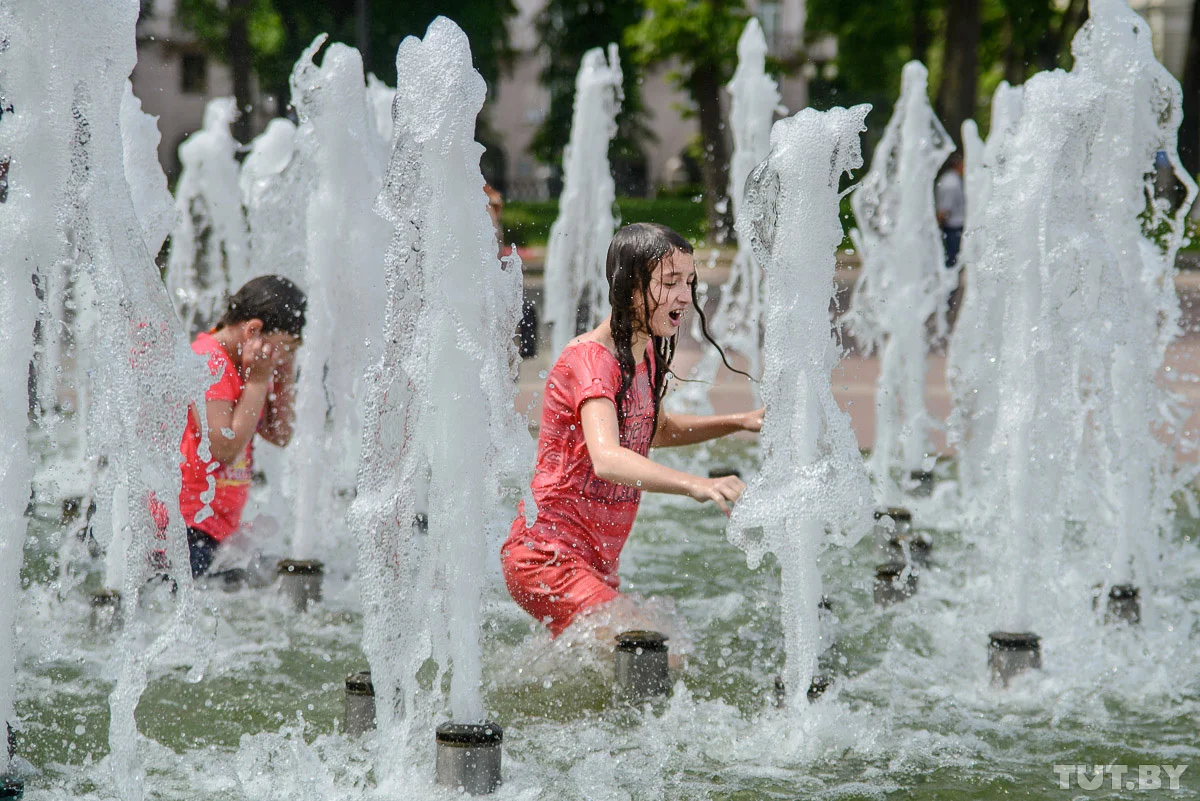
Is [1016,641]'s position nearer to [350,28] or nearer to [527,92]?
[350,28]

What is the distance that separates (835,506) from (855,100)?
2506 cm

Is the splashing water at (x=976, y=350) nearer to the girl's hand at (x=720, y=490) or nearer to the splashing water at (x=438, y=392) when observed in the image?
the girl's hand at (x=720, y=490)

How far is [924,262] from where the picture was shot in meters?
8.94

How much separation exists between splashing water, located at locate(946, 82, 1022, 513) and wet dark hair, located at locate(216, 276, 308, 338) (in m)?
2.43

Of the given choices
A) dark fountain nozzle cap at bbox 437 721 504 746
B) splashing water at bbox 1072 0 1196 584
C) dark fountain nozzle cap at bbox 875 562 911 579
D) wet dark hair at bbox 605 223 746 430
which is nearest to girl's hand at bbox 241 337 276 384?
wet dark hair at bbox 605 223 746 430

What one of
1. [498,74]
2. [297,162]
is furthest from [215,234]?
[498,74]

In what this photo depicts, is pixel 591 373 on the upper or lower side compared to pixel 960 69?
lower

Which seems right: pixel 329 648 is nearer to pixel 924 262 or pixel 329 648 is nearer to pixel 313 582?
pixel 313 582

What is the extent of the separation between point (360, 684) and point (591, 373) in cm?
98

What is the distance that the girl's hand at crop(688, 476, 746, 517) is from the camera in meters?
3.27

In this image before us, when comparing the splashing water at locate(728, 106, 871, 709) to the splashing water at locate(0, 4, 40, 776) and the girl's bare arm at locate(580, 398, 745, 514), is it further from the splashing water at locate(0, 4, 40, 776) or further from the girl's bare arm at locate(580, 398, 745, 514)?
the splashing water at locate(0, 4, 40, 776)

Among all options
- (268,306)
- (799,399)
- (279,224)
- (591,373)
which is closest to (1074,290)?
(799,399)

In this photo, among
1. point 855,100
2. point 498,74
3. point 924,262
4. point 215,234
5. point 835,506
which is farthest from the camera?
point 498,74

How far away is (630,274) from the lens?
381cm
